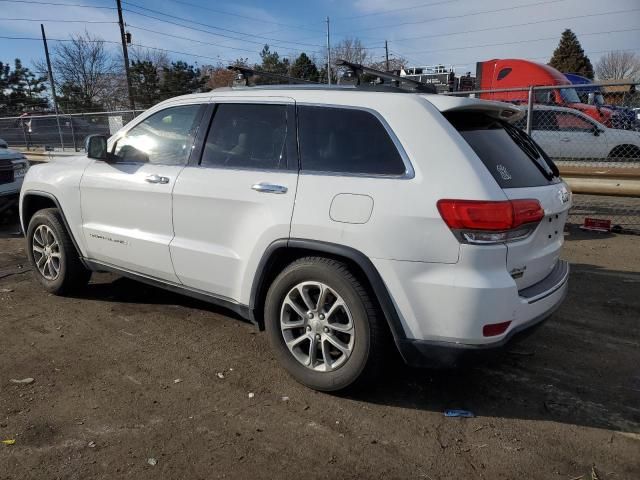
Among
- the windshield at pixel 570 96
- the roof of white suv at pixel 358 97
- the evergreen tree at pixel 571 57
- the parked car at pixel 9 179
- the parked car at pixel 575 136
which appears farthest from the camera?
the evergreen tree at pixel 571 57

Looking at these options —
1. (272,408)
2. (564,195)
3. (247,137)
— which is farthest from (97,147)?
(564,195)

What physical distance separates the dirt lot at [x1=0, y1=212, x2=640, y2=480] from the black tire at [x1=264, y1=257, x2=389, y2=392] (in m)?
0.14

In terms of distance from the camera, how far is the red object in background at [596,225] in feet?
24.1

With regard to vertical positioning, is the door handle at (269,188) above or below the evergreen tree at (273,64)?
below

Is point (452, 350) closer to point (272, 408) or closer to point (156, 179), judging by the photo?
point (272, 408)

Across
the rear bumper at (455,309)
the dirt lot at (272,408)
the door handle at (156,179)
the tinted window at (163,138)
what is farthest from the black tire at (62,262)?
the rear bumper at (455,309)

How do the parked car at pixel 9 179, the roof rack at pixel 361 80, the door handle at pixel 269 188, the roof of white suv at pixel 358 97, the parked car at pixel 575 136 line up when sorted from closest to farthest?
the roof of white suv at pixel 358 97, the door handle at pixel 269 188, the roof rack at pixel 361 80, the parked car at pixel 9 179, the parked car at pixel 575 136

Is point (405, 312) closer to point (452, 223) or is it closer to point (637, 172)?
point (452, 223)

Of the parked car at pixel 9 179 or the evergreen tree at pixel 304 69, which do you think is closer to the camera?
the parked car at pixel 9 179

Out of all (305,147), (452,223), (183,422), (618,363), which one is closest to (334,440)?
(183,422)

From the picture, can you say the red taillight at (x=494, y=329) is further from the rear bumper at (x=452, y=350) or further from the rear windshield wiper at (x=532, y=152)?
the rear windshield wiper at (x=532, y=152)

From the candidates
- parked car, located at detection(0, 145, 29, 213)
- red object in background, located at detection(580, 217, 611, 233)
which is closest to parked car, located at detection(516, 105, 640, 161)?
red object in background, located at detection(580, 217, 611, 233)

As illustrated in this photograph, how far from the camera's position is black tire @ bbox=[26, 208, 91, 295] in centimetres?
477

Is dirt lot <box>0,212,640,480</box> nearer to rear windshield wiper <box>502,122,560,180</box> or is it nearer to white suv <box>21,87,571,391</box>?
white suv <box>21,87,571,391</box>
